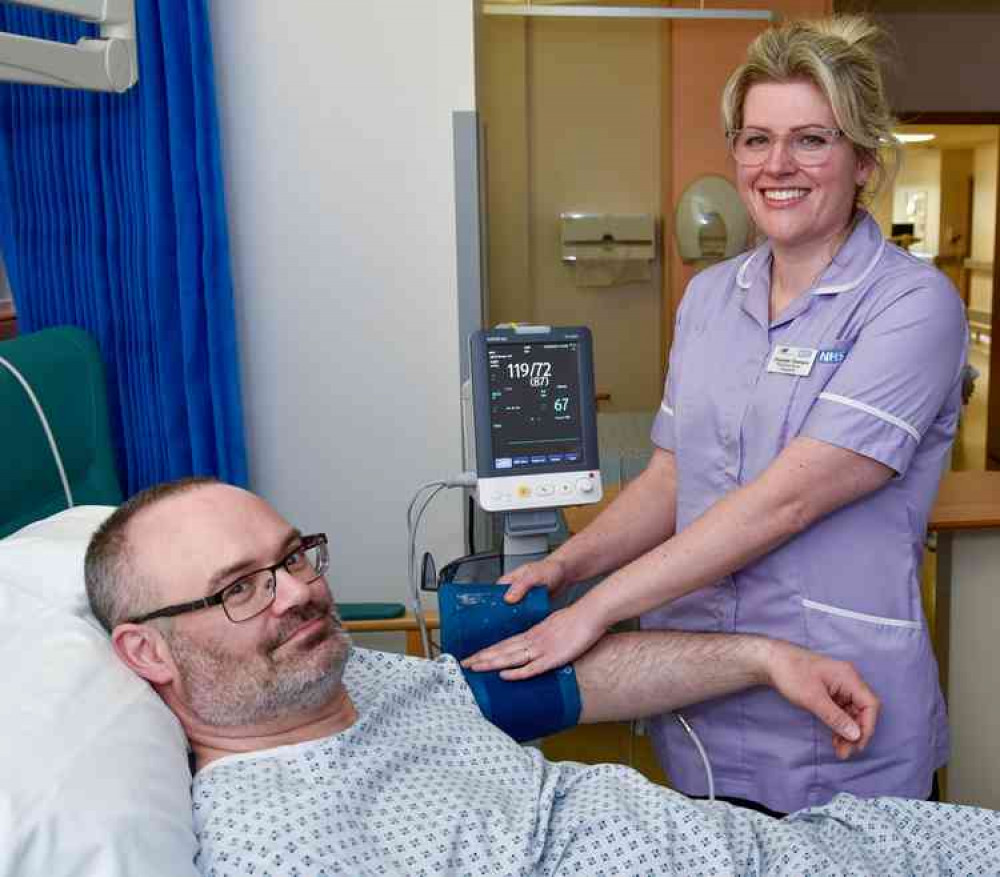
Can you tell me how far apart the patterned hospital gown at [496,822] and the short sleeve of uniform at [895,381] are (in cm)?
45


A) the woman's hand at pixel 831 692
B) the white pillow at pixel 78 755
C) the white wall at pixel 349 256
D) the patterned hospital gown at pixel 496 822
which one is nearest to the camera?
the white pillow at pixel 78 755

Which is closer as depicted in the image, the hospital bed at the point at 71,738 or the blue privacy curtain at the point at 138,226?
the hospital bed at the point at 71,738

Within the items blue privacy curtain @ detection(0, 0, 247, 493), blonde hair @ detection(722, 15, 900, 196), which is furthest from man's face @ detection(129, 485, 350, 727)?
blue privacy curtain @ detection(0, 0, 247, 493)

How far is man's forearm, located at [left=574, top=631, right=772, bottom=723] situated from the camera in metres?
1.58

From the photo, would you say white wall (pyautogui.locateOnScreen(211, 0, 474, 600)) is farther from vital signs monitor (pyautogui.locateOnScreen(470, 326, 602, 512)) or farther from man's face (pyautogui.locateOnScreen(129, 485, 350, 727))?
man's face (pyautogui.locateOnScreen(129, 485, 350, 727))

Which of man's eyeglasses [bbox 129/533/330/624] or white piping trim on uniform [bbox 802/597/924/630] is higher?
man's eyeglasses [bbox 129/533/330/624]

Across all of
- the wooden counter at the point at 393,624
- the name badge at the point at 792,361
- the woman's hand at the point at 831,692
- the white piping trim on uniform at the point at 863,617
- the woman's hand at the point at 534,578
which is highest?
the name badge at the point at 792,361

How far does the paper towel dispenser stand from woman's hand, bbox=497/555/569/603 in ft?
6.89

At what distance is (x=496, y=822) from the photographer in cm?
121

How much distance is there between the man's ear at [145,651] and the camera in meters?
1.28

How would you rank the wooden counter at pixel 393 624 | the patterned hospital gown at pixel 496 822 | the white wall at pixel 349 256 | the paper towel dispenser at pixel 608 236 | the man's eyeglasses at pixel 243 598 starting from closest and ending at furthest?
the patterned hospital gown at pixel 496 822 < the man's eyeglasses at pixel 243 598 < the wooden counter at pixel 393 624 < the white wall at pixel 349 256 < the paper towel dispenser at pixel 608 236

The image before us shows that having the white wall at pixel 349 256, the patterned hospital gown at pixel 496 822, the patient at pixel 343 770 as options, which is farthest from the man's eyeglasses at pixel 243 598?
the white wall at pixel 349 256

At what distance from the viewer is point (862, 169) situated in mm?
1570

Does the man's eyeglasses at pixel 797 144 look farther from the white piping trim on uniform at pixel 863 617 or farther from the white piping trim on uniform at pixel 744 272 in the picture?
the white piping trim on uniform at pixel 863 617
